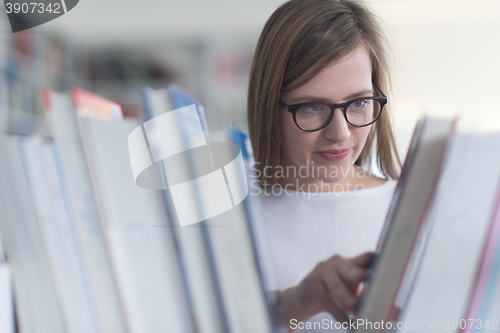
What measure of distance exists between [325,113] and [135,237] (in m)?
0.47

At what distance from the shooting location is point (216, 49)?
371 centimetres

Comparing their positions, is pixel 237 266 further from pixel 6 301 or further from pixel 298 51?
pixel 298 51

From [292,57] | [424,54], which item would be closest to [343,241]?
[292,57]

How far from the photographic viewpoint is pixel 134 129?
0.32m

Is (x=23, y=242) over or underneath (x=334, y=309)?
over

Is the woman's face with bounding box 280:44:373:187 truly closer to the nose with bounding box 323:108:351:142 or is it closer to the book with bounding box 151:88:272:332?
the nose with bounding box 323:108:351:142

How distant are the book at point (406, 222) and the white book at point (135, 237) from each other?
15 cm

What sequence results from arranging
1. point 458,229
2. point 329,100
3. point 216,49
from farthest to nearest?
point 216,49 → point 329,100 → point 458,229

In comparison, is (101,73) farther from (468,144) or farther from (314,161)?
(468,144)

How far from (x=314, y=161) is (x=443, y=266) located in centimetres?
49

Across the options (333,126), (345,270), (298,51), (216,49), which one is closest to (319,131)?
(333,126)

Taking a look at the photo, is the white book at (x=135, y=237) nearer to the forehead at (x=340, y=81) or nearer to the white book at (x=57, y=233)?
the white book at (x=57, y=233)

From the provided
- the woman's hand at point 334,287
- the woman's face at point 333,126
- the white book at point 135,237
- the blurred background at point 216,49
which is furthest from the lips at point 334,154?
the blurred background at point 216,49

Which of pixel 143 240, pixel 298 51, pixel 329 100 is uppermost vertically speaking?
pixel 298 51
